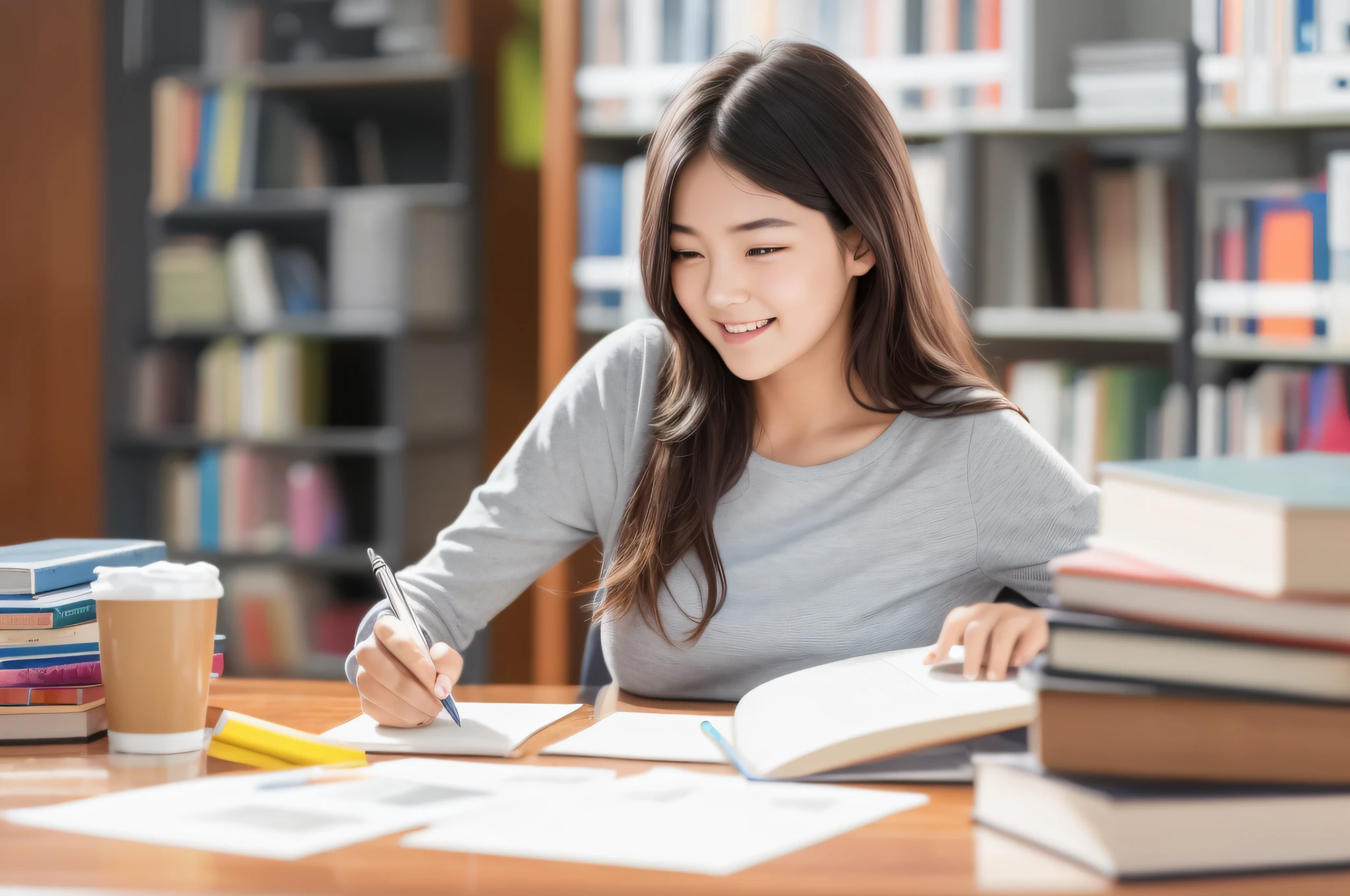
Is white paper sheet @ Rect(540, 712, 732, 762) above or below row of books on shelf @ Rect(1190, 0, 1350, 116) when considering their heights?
below

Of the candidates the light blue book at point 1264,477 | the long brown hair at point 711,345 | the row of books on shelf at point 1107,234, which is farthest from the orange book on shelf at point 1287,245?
the light blue book at point 1264,477

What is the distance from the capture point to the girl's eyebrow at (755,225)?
1206 mm

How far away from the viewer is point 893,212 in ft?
4.25

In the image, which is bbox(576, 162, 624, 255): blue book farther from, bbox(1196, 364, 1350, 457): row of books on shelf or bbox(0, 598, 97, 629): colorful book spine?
bbox(0, 598, 97, 629): colorful book spine

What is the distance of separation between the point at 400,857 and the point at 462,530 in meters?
0.68

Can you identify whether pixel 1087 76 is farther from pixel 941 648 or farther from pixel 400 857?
pixel 400 857

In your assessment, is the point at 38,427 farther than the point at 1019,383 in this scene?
Yes

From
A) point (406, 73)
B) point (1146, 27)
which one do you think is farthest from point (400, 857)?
point (406, 73)

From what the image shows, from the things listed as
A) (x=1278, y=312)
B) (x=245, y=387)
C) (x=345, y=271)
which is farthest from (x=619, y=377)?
(x=245, y=387)

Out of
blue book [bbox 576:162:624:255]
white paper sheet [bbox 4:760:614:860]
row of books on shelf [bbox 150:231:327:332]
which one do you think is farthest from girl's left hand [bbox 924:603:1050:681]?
row of books on shelf [bbox 150:231:327:332]

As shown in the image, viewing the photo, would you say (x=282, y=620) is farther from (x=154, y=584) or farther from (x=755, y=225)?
(x=154, y=584)

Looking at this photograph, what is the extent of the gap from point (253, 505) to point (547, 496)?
2.31 m

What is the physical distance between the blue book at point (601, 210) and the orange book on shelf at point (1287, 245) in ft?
4.25

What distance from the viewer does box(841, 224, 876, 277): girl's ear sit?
1297 mm
